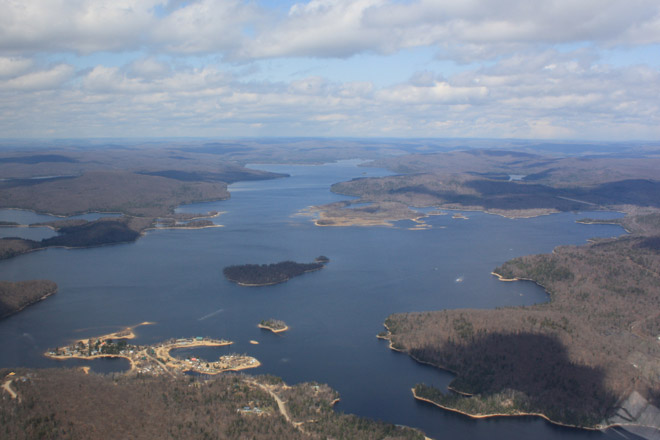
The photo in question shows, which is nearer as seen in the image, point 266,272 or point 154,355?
point 154,355

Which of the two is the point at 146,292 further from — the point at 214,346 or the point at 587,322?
the point at 587,322

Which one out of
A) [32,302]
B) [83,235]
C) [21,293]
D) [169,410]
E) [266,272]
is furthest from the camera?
[83,235]

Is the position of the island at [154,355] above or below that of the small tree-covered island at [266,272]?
below

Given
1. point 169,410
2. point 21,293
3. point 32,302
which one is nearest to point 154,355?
point 169,410

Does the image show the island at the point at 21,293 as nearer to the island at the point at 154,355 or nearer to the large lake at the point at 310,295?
the large lake at the point at 310,295

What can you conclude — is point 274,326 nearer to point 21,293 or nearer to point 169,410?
point 169,410

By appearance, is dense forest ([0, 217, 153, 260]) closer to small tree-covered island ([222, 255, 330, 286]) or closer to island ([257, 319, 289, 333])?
small tree-covered island ([222, 255, 330, 286])

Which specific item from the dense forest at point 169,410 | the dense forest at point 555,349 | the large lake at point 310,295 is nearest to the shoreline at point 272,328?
the large lake at point 310,295
